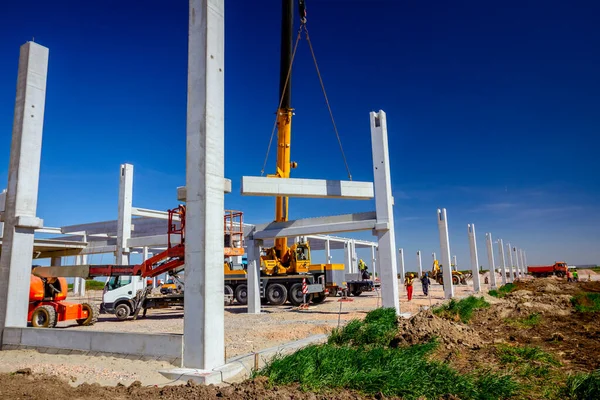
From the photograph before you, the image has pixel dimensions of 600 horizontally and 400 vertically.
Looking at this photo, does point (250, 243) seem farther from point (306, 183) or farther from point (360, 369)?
point (360, 369)

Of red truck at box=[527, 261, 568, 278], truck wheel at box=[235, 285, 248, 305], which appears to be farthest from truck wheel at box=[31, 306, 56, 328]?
red truck at box=[527, 261, 568, 278]

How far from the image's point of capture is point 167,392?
5.28 m

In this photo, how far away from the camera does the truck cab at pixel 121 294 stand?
16.3 m

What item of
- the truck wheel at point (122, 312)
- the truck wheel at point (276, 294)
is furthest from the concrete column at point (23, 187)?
the truck wheel at point (276, 294)

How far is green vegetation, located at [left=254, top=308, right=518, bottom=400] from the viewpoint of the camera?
5.45 meters

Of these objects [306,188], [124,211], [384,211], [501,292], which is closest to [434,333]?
[384,211]

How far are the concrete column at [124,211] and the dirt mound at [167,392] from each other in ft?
51.1

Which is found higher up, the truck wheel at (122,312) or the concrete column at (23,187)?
the concrete column at (23,187)

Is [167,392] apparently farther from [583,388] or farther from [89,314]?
[89,314]

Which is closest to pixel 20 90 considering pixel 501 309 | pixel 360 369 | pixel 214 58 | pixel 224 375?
pixel 214 58

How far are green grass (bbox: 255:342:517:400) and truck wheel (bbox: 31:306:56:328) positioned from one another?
9.79 meters

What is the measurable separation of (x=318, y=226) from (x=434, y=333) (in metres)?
8.43

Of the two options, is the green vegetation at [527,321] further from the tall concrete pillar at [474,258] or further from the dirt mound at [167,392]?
the tall concrete pillar at [474,258]

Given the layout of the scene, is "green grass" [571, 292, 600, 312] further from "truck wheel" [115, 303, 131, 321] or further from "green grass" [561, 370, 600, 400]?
"truck wheel" [115, 303, 131, 321]
